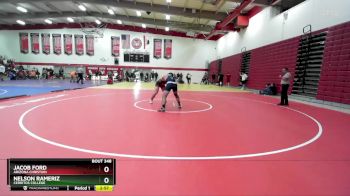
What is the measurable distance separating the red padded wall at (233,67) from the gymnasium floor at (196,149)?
15.5 meters

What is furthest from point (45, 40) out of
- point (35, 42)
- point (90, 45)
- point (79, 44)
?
point (90, 45)

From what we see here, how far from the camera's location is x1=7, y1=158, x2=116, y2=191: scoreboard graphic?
1741mm

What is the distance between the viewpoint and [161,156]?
10.8 feet

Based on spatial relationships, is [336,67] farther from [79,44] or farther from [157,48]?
[79,44]

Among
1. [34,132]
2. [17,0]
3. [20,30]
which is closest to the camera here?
[34,132]

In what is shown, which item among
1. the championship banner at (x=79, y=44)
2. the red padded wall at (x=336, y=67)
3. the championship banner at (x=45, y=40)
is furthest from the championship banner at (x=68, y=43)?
the red padded wall at (x=336, y=67)

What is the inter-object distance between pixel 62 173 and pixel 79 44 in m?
32.7

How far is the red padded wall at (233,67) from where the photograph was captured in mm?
21219

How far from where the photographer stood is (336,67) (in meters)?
9.22

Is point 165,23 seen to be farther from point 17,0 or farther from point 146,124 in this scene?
point 146,124

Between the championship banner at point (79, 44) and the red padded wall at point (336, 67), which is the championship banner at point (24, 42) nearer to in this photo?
the championship banner at point (79, 44)

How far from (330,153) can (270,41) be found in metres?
13.2

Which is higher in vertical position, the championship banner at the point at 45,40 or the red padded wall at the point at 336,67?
the championship banner at the point at 45,40

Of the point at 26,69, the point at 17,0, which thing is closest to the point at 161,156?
the point at 17,0
